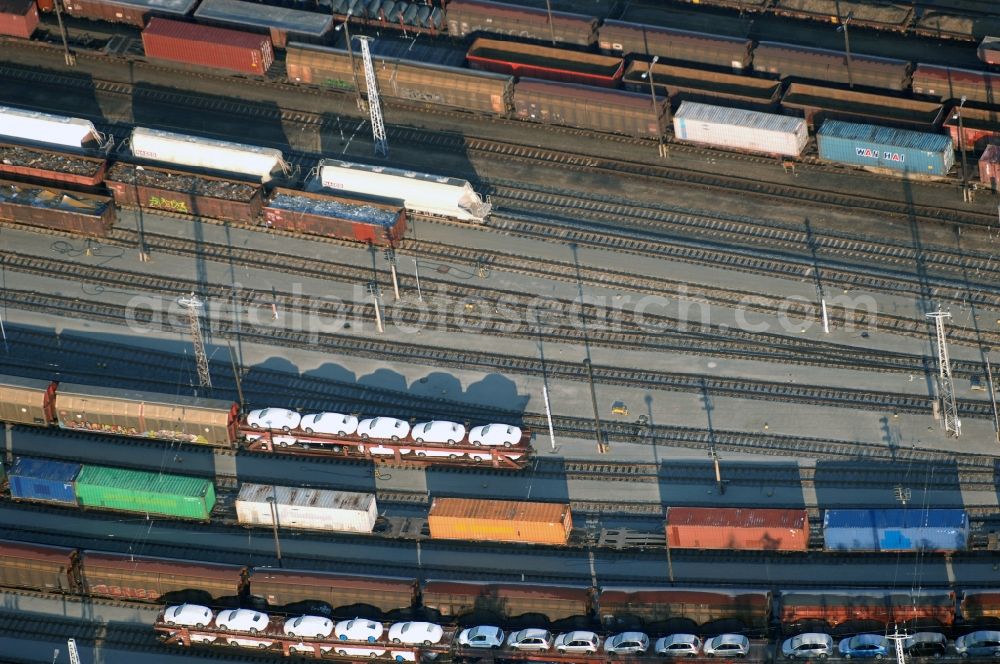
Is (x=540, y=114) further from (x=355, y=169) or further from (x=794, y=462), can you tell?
(x=794, y=462)

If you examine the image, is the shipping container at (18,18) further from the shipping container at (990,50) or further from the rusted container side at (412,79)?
the shipping container at (990,50)

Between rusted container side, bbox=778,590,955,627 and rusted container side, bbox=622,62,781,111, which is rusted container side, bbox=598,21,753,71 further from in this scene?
rusted container side, bbox=778,590,955,627

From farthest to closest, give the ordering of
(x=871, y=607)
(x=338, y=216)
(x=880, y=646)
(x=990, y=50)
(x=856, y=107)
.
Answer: (x=990, y=50) < (x=856, y=107) < (x=338, y=216) < (x=871, y=607) < (x=880, y=646)

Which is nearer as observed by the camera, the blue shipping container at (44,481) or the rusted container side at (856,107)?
the blue shipping container at (44,481)

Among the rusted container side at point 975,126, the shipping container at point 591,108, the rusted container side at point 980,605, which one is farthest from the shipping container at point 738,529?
the shipping container at point 591,108

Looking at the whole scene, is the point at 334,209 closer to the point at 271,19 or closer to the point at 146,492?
the point at 271,19

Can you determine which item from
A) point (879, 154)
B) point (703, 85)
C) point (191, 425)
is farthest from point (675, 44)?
point (191, 425)
